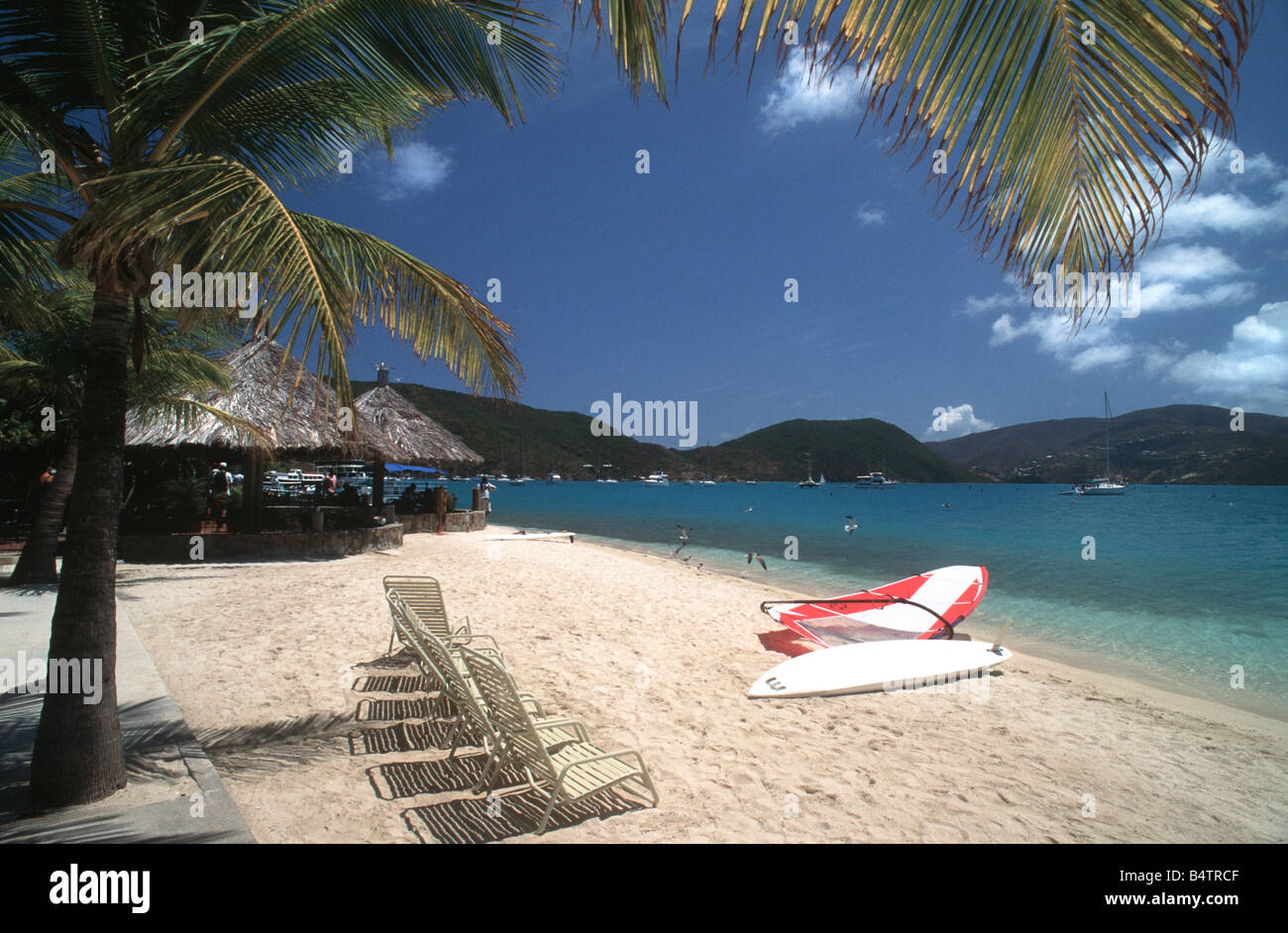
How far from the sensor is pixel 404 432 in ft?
59.3

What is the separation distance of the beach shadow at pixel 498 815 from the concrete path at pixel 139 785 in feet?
2.62

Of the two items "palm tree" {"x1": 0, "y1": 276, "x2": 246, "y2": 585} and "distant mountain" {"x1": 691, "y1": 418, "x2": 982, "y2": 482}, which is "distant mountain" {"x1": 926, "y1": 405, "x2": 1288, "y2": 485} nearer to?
"distant mountain" {"x1": 691, "y1": 418, "x2": 982, "y2": 482}

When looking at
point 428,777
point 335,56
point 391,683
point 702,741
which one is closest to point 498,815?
point 428,777

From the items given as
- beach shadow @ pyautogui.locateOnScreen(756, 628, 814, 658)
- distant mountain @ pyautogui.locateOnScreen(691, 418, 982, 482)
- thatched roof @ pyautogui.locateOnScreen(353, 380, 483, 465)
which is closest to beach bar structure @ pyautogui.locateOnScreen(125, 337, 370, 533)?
thatched roof @ pyautogui.locateOnScreen(353, 380, 483, 465)

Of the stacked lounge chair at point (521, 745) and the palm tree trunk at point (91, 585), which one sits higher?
the palm tree trunk at point (91, 585)

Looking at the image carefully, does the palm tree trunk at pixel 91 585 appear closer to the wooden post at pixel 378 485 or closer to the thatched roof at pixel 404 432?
the thatched roof at pixel 404 432

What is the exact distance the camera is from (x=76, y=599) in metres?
2.94

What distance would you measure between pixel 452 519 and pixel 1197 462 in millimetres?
124317

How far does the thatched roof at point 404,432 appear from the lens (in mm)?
16484

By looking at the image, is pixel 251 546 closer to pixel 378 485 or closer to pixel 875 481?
pixel 378 485

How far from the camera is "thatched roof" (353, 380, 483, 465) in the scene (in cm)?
1648

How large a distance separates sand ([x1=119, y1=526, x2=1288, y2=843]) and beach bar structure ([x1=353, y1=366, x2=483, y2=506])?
771 cm

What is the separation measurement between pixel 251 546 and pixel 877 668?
472 inches

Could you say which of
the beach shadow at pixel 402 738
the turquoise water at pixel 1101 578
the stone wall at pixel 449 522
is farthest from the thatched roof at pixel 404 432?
the beach shadow at pixel 402 738
